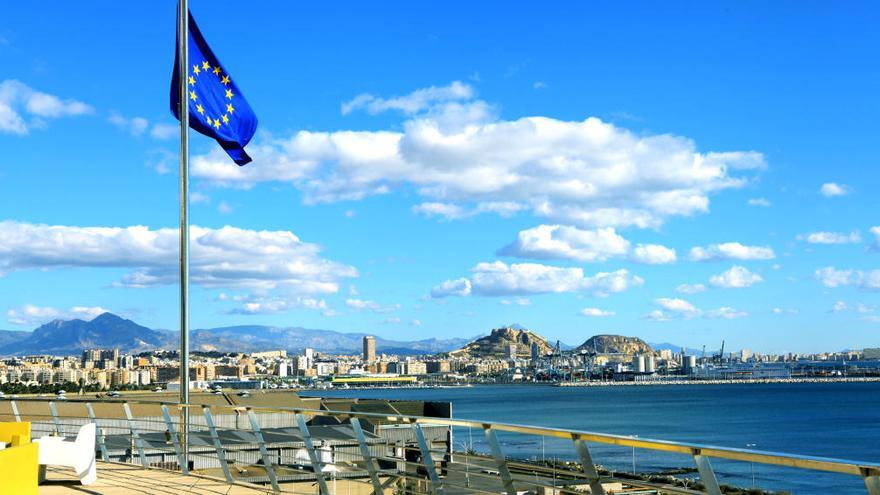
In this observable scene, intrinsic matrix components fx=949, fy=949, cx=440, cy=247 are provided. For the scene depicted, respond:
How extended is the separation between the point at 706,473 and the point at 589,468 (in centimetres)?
115

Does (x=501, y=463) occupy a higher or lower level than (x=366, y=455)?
higher

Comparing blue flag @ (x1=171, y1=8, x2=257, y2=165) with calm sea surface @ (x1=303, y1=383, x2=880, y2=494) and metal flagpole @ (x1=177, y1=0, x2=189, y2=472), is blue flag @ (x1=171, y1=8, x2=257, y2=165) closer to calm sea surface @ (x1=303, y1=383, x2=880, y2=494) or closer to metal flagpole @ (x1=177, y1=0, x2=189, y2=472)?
metal flagpole @ (x1=177, y1=0, x2=189, y2=472)

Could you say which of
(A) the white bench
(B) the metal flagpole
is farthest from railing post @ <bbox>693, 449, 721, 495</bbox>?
(B) the metal flagpole

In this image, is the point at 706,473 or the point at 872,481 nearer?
the point at 872,481

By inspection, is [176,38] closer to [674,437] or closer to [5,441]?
[5,441]

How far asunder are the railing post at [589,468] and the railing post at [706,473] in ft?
2.89

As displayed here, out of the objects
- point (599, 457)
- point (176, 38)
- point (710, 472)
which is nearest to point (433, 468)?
point (710, 472)

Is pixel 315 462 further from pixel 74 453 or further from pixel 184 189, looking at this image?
pixel 184 189

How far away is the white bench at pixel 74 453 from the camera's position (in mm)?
9992

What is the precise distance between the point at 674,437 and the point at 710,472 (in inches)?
3144

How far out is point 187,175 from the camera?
39.8 ft

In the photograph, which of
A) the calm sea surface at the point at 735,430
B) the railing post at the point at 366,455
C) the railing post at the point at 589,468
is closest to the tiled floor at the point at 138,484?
the railing post at the point at 366,455

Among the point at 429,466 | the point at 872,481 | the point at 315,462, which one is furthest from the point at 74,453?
the point at 872,481

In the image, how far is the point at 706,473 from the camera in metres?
4.70
